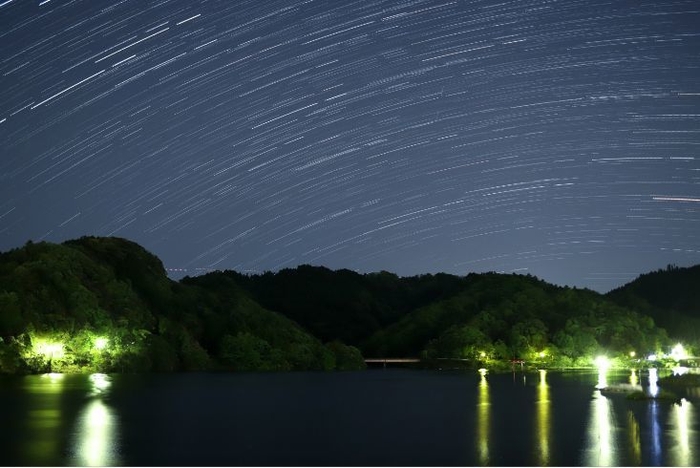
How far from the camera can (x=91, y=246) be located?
10706 cm

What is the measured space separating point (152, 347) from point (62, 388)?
140 ft

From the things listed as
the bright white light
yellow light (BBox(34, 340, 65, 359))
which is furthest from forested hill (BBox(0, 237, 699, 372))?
the bright white light

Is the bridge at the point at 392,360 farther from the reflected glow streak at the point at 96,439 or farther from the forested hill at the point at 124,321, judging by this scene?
the reflected glow streak at the point at 96,439

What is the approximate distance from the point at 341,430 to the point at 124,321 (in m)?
64.3

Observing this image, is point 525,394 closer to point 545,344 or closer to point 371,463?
point 371,463

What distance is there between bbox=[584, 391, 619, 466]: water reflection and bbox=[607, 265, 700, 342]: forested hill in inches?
4418

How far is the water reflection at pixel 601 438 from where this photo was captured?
64.5 feet

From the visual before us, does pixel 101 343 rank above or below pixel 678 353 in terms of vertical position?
below

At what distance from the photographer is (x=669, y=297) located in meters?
159

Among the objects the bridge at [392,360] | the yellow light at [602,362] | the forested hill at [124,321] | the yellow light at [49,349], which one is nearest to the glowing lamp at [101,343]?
the forested hill at [124,321]

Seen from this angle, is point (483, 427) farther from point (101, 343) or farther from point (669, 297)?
point (669, 297)

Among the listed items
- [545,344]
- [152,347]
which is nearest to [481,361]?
[545,344]

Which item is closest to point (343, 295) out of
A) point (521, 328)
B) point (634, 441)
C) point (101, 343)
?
point (521, 328)

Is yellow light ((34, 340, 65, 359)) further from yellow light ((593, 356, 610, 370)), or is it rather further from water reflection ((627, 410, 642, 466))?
yellow light ((593, 356, 610, 370))
